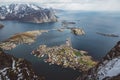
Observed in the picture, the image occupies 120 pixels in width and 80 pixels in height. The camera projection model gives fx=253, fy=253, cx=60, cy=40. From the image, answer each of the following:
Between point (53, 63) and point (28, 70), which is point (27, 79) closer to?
point (28, 70)

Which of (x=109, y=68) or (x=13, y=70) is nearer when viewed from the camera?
(x=109, y=68)

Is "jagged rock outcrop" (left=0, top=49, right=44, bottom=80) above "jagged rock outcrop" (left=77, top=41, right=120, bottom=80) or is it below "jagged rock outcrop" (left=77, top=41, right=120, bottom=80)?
below

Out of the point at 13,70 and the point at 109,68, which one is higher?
the point at 109,68

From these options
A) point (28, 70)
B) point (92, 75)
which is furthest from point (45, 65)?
point (92, 75)

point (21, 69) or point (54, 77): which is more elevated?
point (21, 69)

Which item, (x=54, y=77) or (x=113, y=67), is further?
(x=54, y=77)

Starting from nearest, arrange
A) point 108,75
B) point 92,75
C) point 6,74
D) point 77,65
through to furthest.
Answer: point 108,75
point 92,75
point 6,74
point 77,65

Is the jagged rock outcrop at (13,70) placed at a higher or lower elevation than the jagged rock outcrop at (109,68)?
lower

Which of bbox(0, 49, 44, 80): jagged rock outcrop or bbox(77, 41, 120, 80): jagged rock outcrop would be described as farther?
bbox(0, 49, 44, 80): jagged rock outcrop
